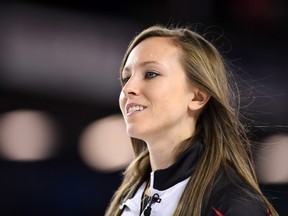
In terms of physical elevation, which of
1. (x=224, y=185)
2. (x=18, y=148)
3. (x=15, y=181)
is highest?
(x=224, y=185)

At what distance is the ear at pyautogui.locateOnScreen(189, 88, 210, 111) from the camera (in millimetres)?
1065

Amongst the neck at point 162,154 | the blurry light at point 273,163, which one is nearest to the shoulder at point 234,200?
the neck at point 162,154

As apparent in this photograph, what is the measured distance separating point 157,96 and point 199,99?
121mm

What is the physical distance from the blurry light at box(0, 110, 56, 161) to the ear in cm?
150

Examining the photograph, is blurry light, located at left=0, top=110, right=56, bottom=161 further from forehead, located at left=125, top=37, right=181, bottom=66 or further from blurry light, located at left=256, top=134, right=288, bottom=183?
forehead, located at left=125, top=37, right=181, bottom=66

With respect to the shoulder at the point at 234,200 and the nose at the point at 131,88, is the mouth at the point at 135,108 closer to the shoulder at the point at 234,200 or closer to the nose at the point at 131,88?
the nose at the point at 131,88

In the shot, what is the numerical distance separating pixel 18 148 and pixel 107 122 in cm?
51

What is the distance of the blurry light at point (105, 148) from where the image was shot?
253 cm

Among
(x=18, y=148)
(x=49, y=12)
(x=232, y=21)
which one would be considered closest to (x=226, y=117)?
(x=18, y=148)

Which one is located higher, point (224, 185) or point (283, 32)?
point (283, 32)

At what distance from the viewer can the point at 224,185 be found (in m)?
0.89

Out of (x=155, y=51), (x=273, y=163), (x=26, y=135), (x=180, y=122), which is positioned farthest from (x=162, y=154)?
(x=273, y=163)

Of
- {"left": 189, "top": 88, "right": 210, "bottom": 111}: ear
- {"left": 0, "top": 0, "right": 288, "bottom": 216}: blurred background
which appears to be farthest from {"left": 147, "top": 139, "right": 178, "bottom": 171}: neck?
{"left": 0, "top": 0, "right": 288, "bottom": 216}: blurred background

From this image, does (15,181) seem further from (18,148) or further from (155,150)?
(155,150)
